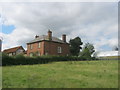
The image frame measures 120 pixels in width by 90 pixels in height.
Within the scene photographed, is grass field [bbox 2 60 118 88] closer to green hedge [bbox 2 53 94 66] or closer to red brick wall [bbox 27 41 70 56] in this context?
green hedge [bbox 2 53 94 66]

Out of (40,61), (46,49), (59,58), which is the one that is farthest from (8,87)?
(46,49)

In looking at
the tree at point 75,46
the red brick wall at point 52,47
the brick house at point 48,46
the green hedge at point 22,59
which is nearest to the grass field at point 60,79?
the green hedge at point 22,59

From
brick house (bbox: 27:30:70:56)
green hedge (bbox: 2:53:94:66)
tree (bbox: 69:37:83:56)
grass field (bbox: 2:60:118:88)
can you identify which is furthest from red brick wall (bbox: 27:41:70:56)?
grass field (bbox: 2:60:118:88)

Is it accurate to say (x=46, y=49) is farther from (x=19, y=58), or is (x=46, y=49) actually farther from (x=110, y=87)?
(x=110, y=87)

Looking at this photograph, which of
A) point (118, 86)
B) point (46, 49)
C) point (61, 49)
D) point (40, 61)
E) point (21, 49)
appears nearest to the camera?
point (118, 86)

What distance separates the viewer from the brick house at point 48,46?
161 feet

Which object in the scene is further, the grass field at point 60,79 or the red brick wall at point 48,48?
the red brick wall at point 48,48

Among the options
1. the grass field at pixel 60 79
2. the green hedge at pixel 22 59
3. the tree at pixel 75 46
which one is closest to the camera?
the grass field at pixel 60 79

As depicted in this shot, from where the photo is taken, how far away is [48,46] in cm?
4966

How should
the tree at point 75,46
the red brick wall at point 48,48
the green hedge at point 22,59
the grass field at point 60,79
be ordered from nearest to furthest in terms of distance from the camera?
the grass field at point 60,79 < the green hedge at point 22,59 < the red brick wall at point 48,48 < the tree at point 75,46

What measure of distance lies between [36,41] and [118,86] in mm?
43826

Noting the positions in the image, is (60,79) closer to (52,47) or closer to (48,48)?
(48,48)

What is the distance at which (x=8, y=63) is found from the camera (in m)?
30.2

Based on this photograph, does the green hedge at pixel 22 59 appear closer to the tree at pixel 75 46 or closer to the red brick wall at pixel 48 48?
the red brick wall at pixel 48 48
